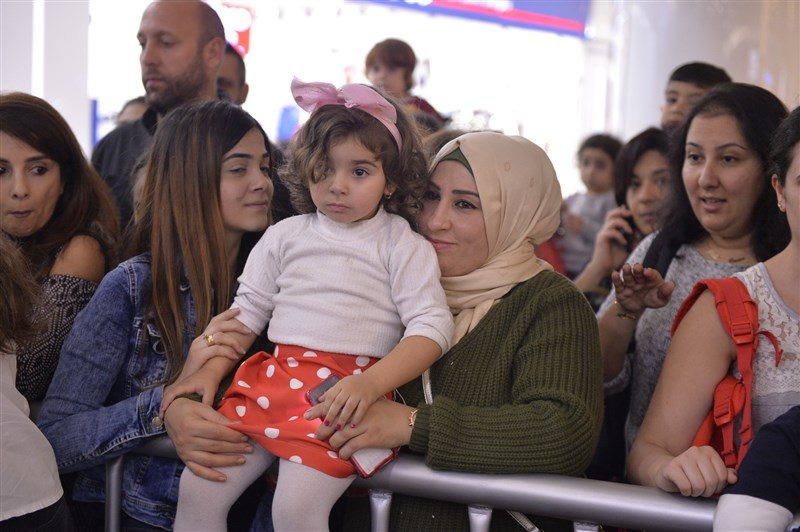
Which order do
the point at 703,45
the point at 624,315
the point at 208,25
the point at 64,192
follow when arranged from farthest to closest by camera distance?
the point at 703,45 → the point at 208,25 → the point at 64,192 → the point at 624,315

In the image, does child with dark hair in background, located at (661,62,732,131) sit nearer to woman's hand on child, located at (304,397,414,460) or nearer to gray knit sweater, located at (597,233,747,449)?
gray knit sweater, located at (597,233,747,449)

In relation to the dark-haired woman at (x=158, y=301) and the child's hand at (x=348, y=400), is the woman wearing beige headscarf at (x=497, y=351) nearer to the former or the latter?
the child's hand at (x=348, y=400)

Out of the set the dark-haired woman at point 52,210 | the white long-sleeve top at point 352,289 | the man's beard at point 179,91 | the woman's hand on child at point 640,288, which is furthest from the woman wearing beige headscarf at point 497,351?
the man's beard at point 179,91

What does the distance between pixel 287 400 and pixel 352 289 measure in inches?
12.5

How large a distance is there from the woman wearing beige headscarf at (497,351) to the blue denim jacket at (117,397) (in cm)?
59

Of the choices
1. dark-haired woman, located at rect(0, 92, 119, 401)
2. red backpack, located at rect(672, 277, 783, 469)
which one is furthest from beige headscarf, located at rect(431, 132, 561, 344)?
dark-haired woman, located at rect(0, 92, 119, 401)

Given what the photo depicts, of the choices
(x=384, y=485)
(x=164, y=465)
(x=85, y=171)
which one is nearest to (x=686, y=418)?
(x=384, y=485)

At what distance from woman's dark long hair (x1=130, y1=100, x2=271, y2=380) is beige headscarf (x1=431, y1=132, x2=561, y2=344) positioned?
0.67m

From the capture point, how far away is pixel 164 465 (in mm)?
2443

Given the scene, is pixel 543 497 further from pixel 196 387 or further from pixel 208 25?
pixel 208 25

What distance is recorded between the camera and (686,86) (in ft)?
14.8

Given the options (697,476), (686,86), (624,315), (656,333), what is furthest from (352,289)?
(686,86)

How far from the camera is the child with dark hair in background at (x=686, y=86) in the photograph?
175 inches

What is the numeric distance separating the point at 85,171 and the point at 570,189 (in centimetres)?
824
